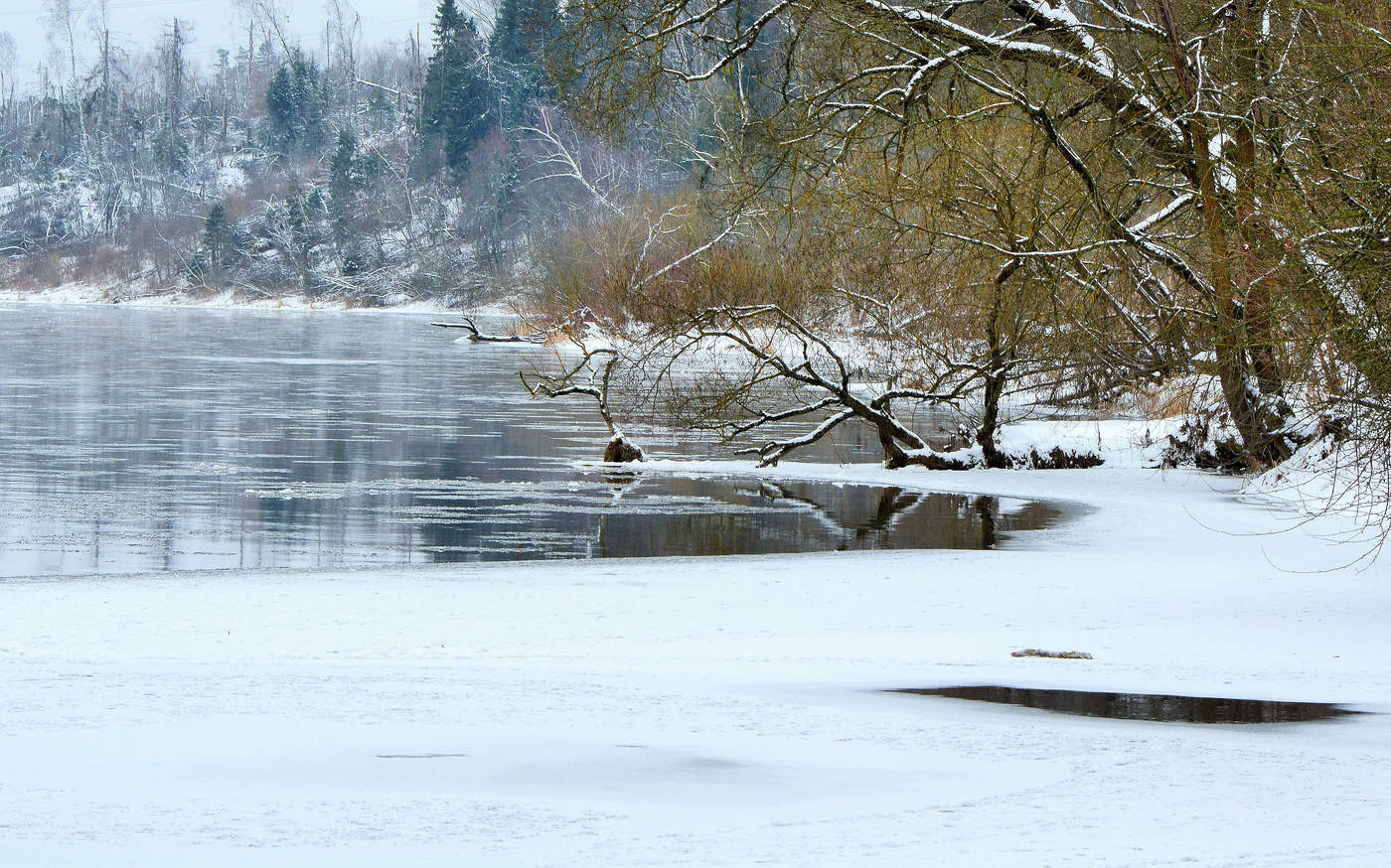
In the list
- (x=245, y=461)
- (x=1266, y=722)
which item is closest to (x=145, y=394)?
(x=245, y=461)

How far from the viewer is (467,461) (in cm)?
2405

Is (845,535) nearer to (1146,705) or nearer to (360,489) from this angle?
(360,489)

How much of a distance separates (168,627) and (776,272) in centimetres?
1563

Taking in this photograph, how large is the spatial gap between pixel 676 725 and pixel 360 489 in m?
14.6

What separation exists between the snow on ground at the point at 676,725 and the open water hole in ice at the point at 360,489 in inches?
123

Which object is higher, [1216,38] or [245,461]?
[1216,38]

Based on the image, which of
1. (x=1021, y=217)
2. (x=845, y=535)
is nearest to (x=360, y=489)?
(x=845, y=535)

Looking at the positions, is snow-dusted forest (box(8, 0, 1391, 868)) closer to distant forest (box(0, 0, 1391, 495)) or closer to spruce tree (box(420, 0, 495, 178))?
distant forest (box(0, 0, 1391, 495))

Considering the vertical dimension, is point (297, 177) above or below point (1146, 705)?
above

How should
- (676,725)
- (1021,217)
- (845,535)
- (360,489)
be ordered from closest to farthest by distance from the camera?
1. (676,725)
2. (1021,217)
3. (845,535)
4. (360,489)

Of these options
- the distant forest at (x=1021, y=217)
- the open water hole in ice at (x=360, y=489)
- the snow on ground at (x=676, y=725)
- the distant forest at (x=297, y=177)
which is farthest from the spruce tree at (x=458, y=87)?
the snow on ground at (x=676, y=725)

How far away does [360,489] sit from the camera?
2077 cm

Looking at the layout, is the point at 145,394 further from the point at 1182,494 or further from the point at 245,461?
the point at 1182,494

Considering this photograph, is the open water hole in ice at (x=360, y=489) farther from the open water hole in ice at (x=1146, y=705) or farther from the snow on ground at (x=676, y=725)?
the open water hole in ice at (x=1146, y=705)
